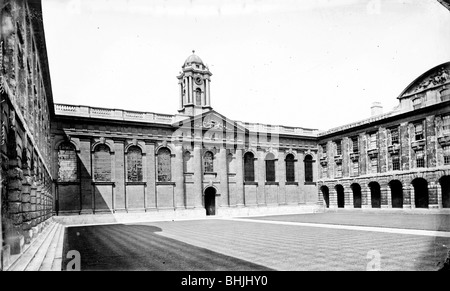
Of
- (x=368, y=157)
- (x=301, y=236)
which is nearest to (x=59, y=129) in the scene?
(x=301, y=236)

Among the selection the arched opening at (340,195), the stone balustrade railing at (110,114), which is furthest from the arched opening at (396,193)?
the stone balustrade railing at (110,114)

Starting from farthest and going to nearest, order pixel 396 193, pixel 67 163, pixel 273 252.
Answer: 1. pixel 396 193
2. pixel 67 163
3. pixel 273 252

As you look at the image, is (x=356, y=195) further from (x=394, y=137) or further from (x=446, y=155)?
(x=446, y=155)

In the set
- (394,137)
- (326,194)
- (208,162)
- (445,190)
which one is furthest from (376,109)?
(208,162)

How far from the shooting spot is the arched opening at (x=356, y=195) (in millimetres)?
40469

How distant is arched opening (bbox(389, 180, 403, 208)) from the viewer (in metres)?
35.6

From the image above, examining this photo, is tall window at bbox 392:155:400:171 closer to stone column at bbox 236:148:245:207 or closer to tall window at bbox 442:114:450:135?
tall window at bbox 442:114:450:135

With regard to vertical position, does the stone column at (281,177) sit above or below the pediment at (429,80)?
below

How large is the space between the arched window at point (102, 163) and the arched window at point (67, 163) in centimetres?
173

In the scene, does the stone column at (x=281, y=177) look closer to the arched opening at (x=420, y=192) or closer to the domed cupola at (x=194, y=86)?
the domed cupola at (x=194, y=86)

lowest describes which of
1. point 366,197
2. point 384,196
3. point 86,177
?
point 366,197

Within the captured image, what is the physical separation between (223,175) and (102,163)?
12416mm

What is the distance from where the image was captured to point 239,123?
4091cm

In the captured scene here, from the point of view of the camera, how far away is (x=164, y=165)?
35.8m
